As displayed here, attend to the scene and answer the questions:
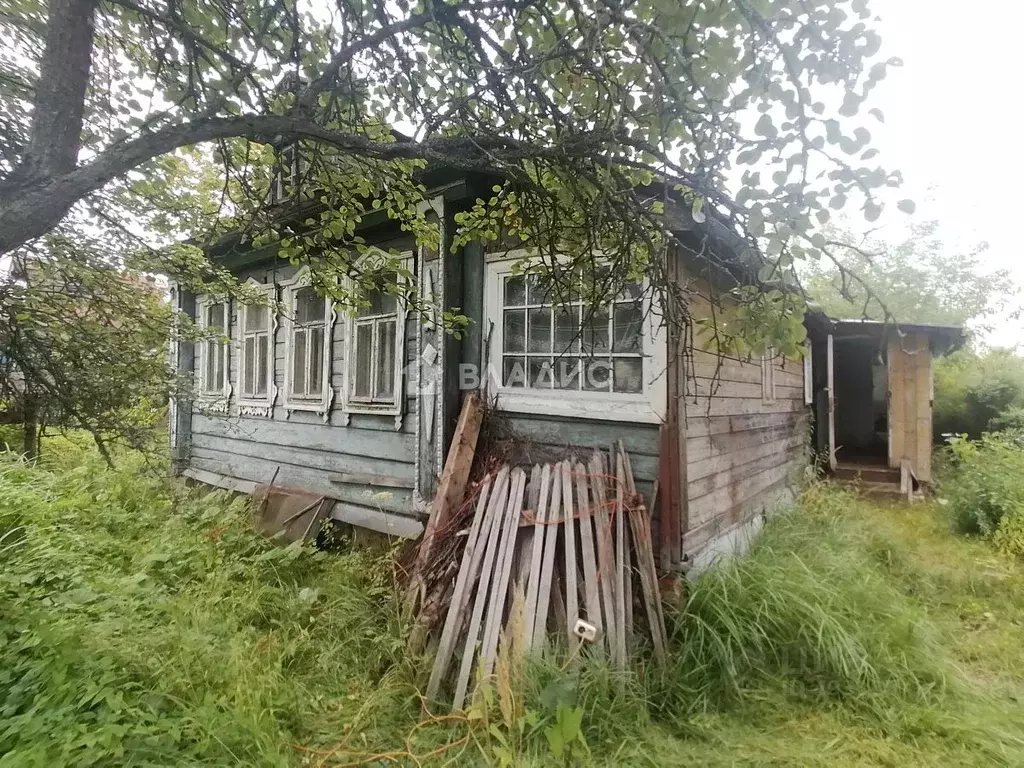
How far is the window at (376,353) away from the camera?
475 centimetres

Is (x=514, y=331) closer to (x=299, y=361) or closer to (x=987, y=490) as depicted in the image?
(x=299, y=361)

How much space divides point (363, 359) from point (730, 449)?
3.53 meters

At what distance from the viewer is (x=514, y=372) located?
13.6ft

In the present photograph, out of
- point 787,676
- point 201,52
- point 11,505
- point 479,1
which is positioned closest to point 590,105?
point 479,1

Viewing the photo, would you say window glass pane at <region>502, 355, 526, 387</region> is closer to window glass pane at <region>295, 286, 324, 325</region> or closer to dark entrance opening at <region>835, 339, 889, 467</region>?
window glass pane at <region>295, 286, 324, 325</region>

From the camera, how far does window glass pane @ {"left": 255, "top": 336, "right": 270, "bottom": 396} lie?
6332 mm

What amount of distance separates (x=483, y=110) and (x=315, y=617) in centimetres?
338

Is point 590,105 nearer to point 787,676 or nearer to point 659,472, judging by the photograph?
point 659,472

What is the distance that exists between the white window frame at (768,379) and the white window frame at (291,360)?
462cm

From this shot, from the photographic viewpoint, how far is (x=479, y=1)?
2447 mm

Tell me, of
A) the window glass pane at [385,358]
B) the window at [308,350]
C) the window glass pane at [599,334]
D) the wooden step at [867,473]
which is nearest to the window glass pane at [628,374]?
the window glass pane at [599,334]

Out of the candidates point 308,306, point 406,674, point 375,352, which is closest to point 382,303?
point 375,352

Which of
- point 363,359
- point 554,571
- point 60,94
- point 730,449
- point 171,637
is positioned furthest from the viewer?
point 363,359

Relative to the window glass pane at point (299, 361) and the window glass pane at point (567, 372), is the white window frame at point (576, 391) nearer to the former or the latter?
the window glass pane at point (567, 372)
